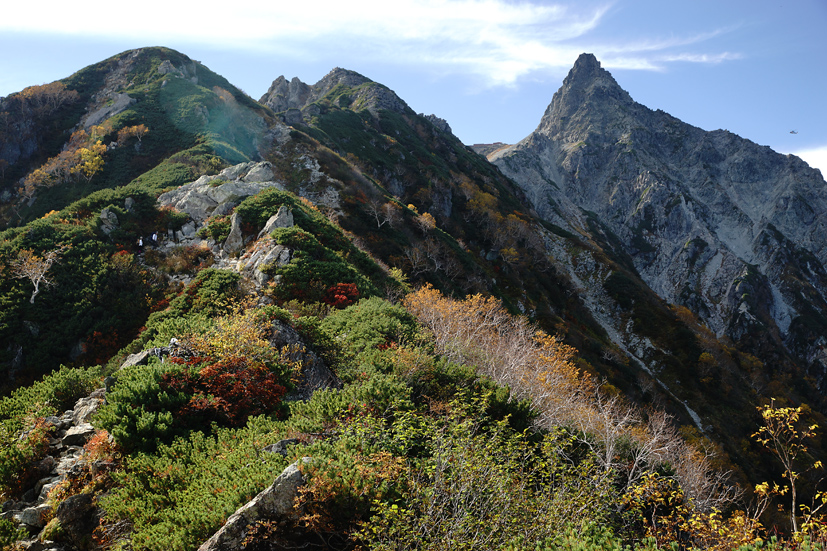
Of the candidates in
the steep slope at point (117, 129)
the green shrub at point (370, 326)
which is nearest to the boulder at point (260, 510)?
the green shrub at point (370, 326)

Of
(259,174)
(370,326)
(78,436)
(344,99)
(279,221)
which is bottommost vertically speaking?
(78,436)

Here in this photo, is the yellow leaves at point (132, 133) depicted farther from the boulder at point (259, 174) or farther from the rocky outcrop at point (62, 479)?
the rocky outcrop at point (62, 479)

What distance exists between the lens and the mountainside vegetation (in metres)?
7.20

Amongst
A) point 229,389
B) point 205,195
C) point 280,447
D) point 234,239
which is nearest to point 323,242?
point 234,239

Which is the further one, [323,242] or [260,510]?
[323,242]

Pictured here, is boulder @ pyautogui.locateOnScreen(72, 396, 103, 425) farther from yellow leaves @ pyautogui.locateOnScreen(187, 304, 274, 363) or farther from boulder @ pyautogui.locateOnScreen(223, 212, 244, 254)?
boulder @ pyautogui.locateOnScreen(223, 212, 244, 254)

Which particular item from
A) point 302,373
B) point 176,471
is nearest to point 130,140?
point 302,373

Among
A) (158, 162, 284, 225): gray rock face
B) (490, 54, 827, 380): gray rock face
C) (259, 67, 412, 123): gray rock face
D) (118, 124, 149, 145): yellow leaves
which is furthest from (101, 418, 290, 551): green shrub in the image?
(490, 54, 827, 380): gray rock face

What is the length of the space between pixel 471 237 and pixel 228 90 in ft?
183

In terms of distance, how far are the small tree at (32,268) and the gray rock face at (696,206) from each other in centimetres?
13526

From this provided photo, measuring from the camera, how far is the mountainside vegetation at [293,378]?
23.6 ft

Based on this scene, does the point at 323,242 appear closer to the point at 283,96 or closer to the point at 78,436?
the point at 78,436

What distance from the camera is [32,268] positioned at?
21.8 m

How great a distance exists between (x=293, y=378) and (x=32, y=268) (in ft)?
67.7
